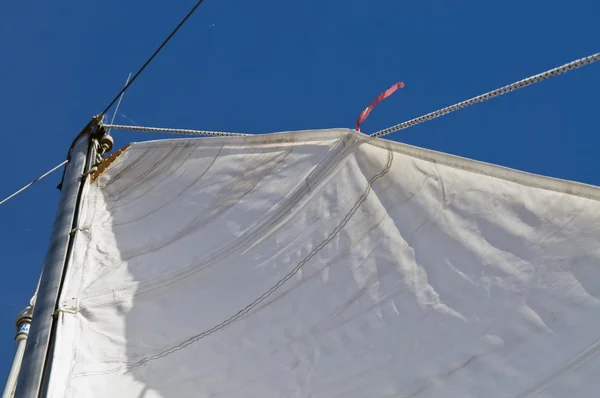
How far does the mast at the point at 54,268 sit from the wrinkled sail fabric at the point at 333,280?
0.09m

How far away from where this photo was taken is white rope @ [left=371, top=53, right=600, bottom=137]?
12.6 feet

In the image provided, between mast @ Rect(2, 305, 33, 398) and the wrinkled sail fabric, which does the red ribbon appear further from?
mast @ Rect(2, 305, 33, 398)

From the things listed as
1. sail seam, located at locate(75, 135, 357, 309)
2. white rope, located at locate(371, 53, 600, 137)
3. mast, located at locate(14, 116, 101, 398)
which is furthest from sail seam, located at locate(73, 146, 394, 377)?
white rope, located at locate(371, 53, 600, 137)

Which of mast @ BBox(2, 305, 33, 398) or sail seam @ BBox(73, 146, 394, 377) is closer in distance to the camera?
sail seam @ BBox(73, 146, 394, 377)

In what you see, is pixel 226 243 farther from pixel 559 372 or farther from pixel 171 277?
pixel 559 372

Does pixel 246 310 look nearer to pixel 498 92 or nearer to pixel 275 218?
pixel 275 218

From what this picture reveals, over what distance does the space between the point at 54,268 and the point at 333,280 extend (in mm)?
2166

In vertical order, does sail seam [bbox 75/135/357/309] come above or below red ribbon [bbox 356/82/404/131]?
below

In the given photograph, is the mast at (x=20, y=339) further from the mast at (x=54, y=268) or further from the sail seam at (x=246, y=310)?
the sail seam at (x=246, y=310)

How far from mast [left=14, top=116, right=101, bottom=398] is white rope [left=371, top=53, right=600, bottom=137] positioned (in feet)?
7.38

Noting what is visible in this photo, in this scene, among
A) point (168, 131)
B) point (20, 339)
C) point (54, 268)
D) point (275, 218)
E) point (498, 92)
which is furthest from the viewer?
point (20, 339)

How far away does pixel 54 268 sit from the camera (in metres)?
5.93

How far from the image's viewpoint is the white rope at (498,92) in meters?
3.85

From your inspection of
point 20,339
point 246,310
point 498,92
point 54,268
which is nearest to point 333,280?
point 246,310
